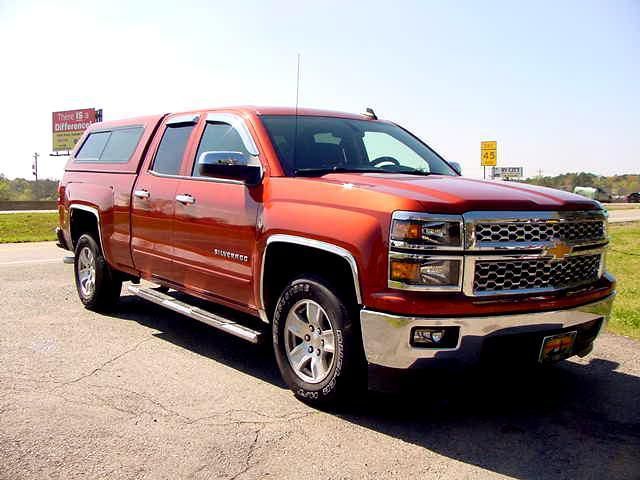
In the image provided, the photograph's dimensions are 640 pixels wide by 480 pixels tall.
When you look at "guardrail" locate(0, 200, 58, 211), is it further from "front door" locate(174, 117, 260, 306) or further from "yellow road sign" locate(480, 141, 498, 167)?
"front door" locate(174, 117, 260, 306)

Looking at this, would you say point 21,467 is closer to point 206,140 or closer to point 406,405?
point 406,405

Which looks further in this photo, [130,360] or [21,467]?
[130,360]

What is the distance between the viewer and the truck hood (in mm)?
3656

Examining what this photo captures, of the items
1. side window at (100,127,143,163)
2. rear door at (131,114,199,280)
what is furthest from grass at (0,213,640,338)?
side window at (100,127,143,163)

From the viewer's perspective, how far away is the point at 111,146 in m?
6.88

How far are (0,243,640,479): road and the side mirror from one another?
1468 mm

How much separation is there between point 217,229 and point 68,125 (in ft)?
256

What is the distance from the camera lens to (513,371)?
12.5 ft

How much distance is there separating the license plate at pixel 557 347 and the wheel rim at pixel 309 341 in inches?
49.2

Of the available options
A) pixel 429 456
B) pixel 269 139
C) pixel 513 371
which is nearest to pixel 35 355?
pixel 269 139

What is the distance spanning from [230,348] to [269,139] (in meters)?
1.93

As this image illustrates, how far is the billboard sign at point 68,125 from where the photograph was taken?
248 feet

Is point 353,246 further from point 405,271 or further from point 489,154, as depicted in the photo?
point 489,154

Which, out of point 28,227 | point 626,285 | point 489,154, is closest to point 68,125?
point 28,227
